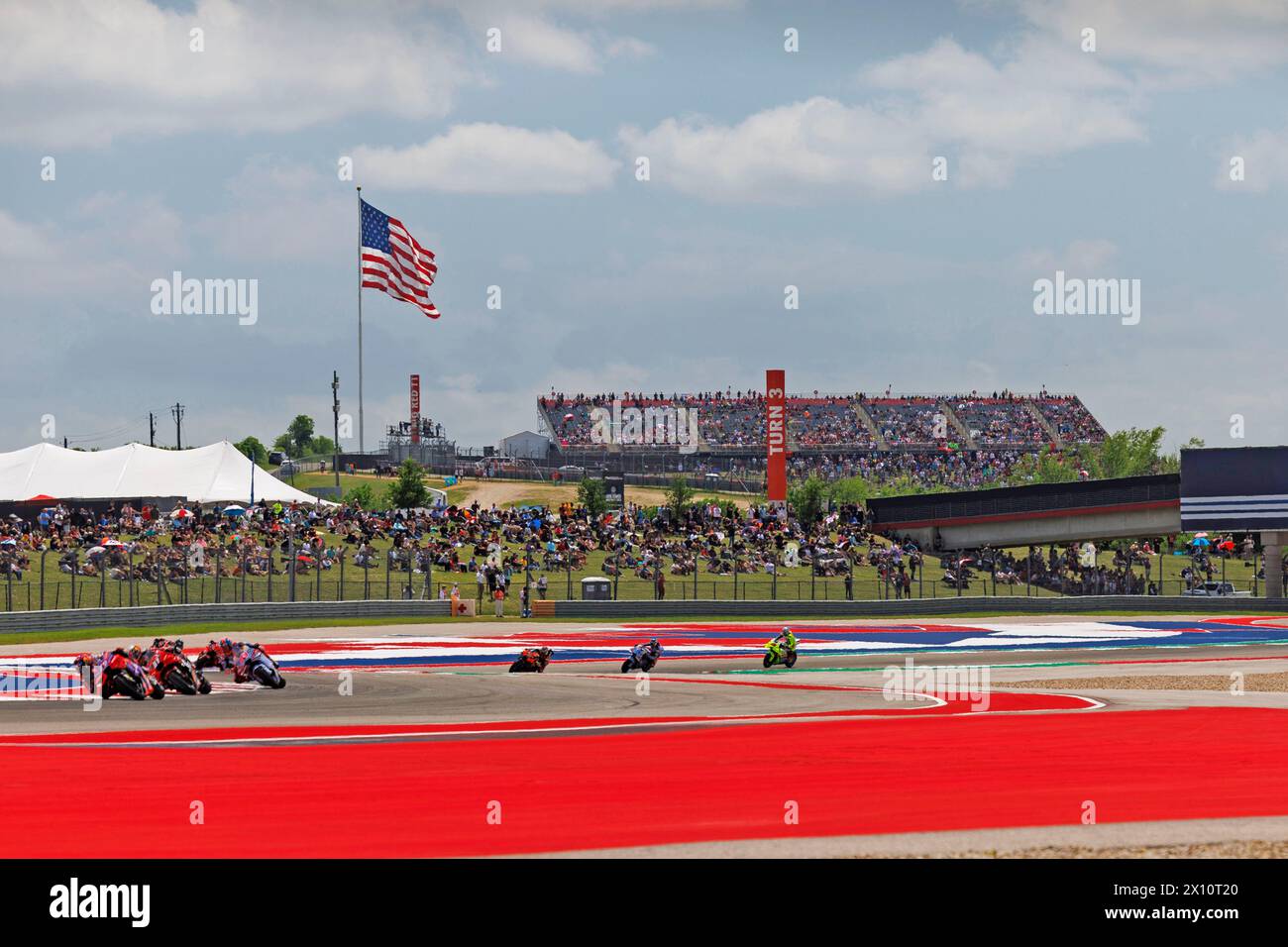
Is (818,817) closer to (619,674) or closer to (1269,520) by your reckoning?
(619,674)

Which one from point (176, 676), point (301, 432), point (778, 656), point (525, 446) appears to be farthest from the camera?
point (301, 432)

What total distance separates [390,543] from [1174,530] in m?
32.1

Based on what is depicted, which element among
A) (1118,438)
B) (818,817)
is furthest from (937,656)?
(1118,438)

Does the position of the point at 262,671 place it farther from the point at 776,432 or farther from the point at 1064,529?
the point at 776,432

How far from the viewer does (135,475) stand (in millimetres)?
66875

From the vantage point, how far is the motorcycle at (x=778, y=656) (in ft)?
96.6

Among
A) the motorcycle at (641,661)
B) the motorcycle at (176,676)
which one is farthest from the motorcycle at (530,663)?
the motorcycle at (176,676)

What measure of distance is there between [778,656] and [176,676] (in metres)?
11.9

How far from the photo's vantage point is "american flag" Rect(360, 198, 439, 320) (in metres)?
57.9

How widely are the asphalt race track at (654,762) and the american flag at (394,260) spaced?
30.8m

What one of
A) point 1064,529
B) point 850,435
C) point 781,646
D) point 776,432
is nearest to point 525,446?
point 850,435

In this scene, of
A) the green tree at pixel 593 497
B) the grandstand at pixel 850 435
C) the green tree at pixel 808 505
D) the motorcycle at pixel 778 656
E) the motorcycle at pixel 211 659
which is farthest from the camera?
the grandstand at pixel 850 435

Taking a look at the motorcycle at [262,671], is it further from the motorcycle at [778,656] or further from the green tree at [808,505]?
the green tree at [808,505]
